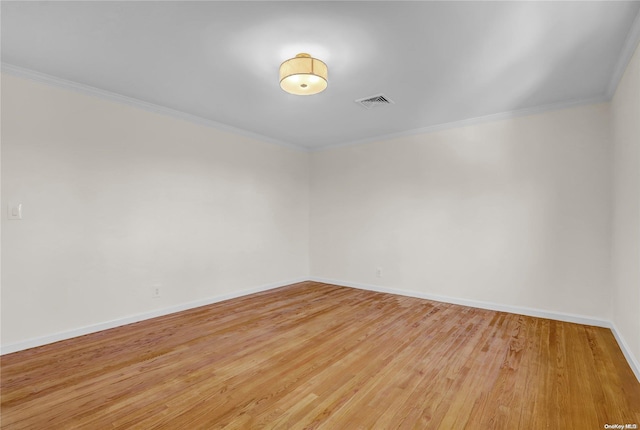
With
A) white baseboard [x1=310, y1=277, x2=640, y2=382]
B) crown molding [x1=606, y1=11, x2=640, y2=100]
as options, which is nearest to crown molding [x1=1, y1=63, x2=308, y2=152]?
white baseboard [x1=310, y1=277, x2=640, y2=382]

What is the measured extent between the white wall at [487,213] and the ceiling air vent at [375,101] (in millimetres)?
1313

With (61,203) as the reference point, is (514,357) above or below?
below

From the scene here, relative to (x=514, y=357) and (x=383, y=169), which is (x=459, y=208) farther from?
(x=514, y=357)

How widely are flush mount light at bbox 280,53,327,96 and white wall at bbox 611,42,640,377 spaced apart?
243 centimetres

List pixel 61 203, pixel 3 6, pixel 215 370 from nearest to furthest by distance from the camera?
pixel 3 6
pixel 215 370
pixel 61 203

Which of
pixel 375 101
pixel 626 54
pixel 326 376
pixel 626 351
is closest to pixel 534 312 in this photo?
pixel 626 351

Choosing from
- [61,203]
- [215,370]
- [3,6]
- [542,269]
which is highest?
[3,6]

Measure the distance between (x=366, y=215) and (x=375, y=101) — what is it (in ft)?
7.05

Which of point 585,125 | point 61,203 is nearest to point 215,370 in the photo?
point 61,203

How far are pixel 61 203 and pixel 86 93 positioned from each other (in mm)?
1189

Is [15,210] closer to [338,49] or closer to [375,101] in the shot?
[338,49]

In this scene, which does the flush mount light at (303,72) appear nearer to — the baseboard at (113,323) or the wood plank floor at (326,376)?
the wood plank floor at (326,376)

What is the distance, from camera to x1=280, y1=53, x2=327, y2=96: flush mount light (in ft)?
8.00

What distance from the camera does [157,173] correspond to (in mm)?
3717
